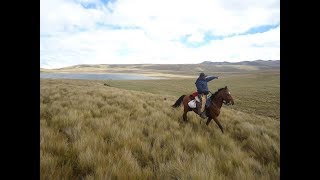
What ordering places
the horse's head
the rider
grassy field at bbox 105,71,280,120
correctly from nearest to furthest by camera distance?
the horse's head < the rider < grassy field at bbox 105,71,280,120

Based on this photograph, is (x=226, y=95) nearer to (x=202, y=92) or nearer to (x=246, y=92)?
(x=202, y=92)

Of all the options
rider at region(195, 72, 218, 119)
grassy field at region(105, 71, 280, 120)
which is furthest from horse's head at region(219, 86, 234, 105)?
grassy field at region(105, 71, 280, 120)

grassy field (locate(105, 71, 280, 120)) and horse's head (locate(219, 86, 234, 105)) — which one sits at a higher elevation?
horse's head (locate(219, 86, 234, 105))

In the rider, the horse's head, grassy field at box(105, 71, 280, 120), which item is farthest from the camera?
grassy field at box(105, 71, 280, 120)

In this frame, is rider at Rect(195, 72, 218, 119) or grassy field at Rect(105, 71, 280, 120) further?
grassy field at Rect(105, 71, 280, 120)

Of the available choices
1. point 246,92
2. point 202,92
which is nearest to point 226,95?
point 202,92

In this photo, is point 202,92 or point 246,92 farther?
point 246,92

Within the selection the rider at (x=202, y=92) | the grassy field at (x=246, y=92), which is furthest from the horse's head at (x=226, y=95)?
the grassy field at (x=246, y=92)

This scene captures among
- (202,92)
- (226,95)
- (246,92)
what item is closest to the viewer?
(226,95)

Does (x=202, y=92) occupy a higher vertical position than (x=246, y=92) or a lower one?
higher

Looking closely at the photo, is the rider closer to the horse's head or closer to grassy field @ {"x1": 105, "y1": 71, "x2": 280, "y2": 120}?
the horse's head
